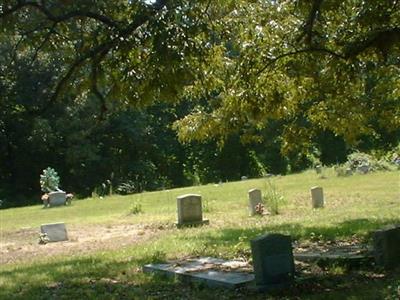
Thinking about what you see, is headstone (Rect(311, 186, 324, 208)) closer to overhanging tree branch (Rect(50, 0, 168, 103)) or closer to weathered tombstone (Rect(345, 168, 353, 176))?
overhanging tree branch (Rect(50, 0, 168, 103))

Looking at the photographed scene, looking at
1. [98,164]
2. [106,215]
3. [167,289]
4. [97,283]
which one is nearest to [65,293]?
[97,283]

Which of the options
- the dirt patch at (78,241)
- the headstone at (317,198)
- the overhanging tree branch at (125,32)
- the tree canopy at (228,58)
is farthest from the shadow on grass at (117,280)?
the headstone at (317,198)

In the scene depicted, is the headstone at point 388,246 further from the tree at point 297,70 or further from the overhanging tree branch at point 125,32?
the overhanging tree branch at point 125,32

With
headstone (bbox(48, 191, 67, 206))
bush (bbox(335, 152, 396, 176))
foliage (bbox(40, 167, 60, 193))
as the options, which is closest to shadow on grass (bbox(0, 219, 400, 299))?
headstone (bbox(48, 191, 67, 206))

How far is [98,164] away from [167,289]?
3902 cm

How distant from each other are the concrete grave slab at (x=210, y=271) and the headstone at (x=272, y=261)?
28cm

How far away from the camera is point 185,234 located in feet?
48.9

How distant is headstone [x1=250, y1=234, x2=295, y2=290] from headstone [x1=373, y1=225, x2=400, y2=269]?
4.48 ft

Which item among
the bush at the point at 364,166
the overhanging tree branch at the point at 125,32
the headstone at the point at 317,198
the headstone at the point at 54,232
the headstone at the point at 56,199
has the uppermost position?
the overhanging tree branch at the point at 125,32

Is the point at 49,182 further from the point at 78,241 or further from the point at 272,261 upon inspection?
the point at 272,261

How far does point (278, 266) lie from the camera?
8.02 meters

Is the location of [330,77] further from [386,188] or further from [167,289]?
[386,188]

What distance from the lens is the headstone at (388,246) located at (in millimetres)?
8617

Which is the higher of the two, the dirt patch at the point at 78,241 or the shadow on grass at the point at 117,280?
the dirt patch at the point at 78,241
